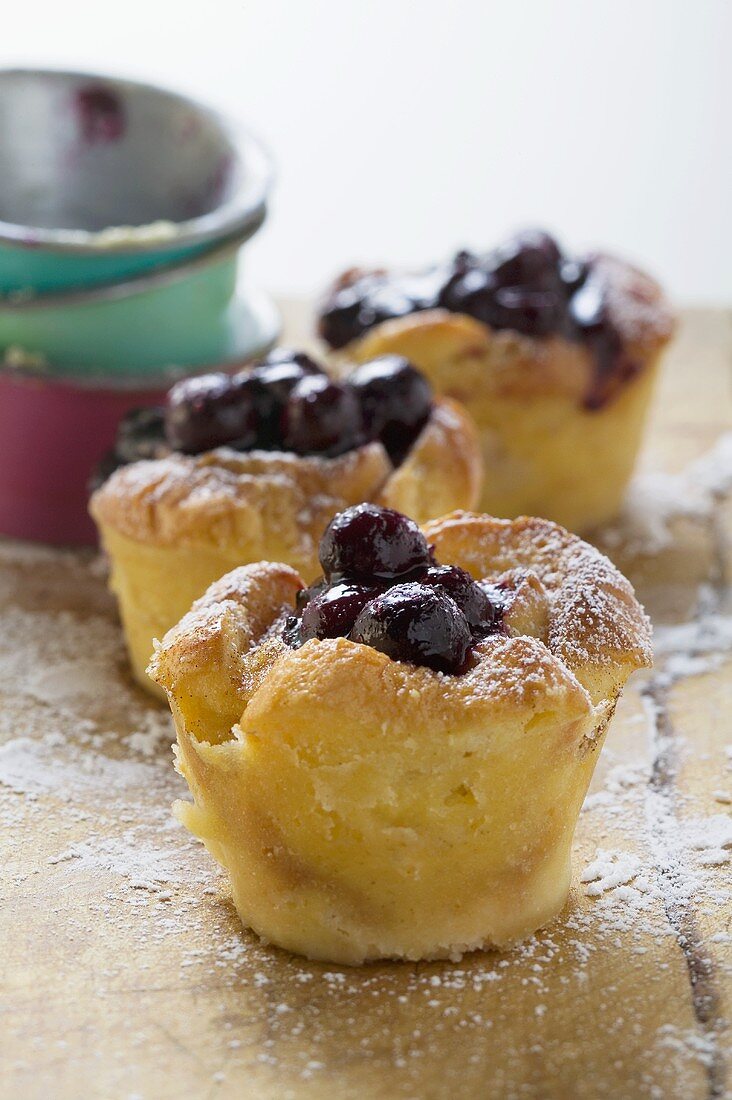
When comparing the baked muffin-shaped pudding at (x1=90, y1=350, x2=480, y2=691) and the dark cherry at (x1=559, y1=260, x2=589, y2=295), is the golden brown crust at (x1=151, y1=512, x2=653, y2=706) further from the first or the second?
the dark cherry at (x1=559, y1=260, x2=589, y2=295)

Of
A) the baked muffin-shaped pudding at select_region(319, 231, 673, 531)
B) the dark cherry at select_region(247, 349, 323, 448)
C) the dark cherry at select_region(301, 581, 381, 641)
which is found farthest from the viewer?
the baked muffin-shaped pudding at select_region(319, 231, 673, 531)

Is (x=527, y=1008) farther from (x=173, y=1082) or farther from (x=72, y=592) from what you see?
(x=72, y=592)

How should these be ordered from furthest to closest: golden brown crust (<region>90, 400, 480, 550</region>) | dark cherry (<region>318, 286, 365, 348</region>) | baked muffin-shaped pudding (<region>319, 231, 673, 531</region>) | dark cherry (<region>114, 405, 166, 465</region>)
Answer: dark cherry (<region>318, 286, 365, 348</region>) → baked muffin-shaped pudding (<region>319, 231, 673, 531</region>) → dark cherry (<region>114, 405, 166, 465</region>) → golden brown crust (<region>90, 400, 480, 550</region>)

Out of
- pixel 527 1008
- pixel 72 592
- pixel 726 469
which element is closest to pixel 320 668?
pixel 527 1008

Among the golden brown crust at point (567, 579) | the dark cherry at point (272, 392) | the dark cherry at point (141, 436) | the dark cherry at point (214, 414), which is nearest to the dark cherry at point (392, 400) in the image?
the dark cherry at point (272, 392)

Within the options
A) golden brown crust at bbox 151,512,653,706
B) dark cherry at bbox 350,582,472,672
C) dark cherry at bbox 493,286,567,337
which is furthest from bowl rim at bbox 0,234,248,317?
dark cherry at bbox 350,582,472,672

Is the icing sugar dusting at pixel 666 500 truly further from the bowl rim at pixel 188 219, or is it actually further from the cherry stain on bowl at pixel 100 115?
the cherry stain on bowl at pixel 100 115

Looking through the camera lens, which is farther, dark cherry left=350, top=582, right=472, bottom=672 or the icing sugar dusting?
the icing sugar dusting

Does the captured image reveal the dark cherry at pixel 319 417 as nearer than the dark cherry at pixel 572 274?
Yes
